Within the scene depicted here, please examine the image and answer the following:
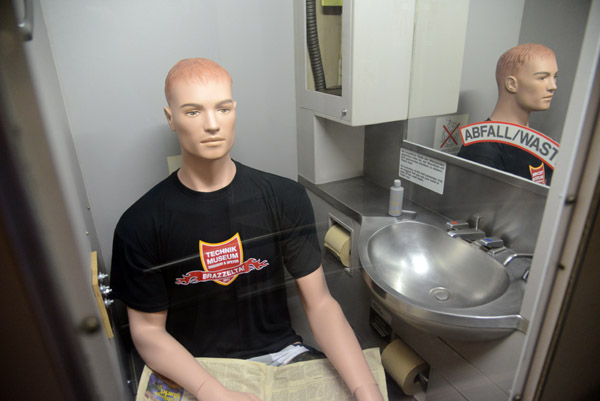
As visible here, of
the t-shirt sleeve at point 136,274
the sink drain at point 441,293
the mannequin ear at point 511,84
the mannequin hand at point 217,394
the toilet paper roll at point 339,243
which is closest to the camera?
the mannequin hand at point 217,394

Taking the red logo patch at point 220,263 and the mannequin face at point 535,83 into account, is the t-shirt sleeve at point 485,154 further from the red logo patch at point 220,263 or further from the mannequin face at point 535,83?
the red logo patch at point 220,263

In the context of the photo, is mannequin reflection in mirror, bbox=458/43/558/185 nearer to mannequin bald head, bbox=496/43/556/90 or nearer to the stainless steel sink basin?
mannequin bald head, bbox=496/43/556/90

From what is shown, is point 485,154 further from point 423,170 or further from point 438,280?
point 438,280

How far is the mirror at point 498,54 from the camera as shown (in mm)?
944

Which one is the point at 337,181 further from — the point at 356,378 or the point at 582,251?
the point at 582,251

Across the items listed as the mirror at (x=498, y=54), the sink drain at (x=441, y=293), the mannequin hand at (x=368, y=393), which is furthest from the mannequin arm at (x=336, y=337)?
the mirror at (x=498, y=54)

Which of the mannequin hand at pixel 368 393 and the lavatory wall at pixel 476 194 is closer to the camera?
the mannequin hand at pixel 368 393

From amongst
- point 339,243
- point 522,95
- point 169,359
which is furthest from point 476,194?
point 169,359

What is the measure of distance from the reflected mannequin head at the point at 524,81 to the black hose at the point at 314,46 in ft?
2.10

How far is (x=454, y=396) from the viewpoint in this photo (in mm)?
1281

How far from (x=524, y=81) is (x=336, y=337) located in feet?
3.04

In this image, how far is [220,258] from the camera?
3.62 ft

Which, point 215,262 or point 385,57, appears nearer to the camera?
point 215,262

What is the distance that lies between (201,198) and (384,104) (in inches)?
31.8
